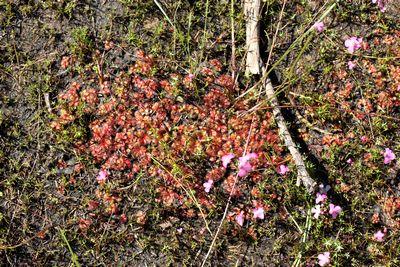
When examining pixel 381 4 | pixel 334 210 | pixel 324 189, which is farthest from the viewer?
pixel 381 4

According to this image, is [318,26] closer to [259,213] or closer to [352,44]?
[352,44]

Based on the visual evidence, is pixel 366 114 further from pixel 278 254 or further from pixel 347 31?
pixel 278 254

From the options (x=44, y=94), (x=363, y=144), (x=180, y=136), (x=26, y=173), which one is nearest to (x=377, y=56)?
(x=363, y=144)

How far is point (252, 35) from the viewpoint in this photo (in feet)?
14.3

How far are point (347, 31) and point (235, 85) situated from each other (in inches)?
48.4

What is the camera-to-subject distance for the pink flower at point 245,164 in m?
3.98

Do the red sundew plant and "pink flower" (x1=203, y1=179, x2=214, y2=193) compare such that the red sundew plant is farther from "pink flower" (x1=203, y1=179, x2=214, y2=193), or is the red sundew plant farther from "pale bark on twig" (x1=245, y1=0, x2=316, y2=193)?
"pale bark on twig" (x1=245, y1=0, x2=316, y2=193)

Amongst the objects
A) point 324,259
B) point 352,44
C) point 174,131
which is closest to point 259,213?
point 324,259

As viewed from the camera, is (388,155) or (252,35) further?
(252,35)

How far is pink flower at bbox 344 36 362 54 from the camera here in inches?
172

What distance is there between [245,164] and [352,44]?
1561 mm

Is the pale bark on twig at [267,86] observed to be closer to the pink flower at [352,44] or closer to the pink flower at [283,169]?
the pink flower at [283,169]

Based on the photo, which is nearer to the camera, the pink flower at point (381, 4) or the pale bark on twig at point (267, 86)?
the pale bark on twig at point (267, 86)

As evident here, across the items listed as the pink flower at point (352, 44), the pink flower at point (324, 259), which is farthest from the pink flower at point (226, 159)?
the pink flower at point (352, 44)
